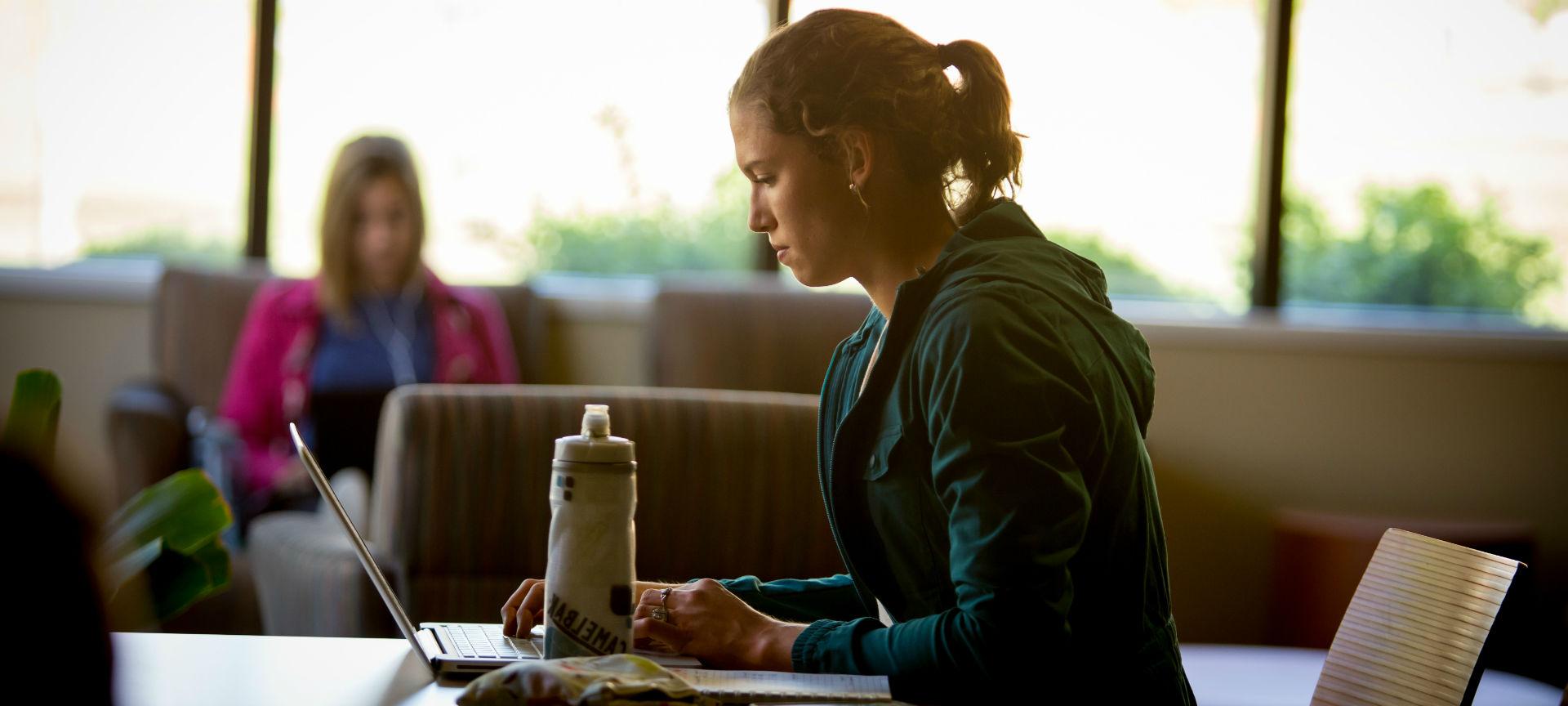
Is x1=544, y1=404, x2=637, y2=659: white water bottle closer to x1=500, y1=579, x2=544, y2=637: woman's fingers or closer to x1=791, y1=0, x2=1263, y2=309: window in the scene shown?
x1=500, y1=579, x2=544, y2=637: woman's fingers

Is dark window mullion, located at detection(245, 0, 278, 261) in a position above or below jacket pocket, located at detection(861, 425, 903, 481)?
above

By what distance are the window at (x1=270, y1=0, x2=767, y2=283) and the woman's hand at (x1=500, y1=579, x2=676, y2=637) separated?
283 cm

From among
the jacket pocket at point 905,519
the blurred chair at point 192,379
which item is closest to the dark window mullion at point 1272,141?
the blurred chair at point 192,379

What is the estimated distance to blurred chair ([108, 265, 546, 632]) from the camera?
2854 mm

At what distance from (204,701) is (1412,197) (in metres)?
3.75

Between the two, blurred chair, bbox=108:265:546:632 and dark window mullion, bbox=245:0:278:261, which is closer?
blurred chair, bbox=108:265:546:632

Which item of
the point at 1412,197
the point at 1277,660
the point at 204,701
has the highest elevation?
the point at 1412,197

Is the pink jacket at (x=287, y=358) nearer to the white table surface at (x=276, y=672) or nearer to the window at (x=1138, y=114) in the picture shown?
the window at (x=1138, y=114)

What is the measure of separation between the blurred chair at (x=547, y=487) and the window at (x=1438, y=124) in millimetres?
2668

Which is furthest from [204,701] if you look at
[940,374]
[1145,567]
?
[1145,567]

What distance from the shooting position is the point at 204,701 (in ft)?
2.80

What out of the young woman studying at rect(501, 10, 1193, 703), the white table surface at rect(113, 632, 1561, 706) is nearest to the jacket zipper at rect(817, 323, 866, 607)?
the young woman studying at rect(501, 10, 1193, 703)

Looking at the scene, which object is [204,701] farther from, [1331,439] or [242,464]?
[1331,439]

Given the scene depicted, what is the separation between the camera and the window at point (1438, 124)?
3920 mm
